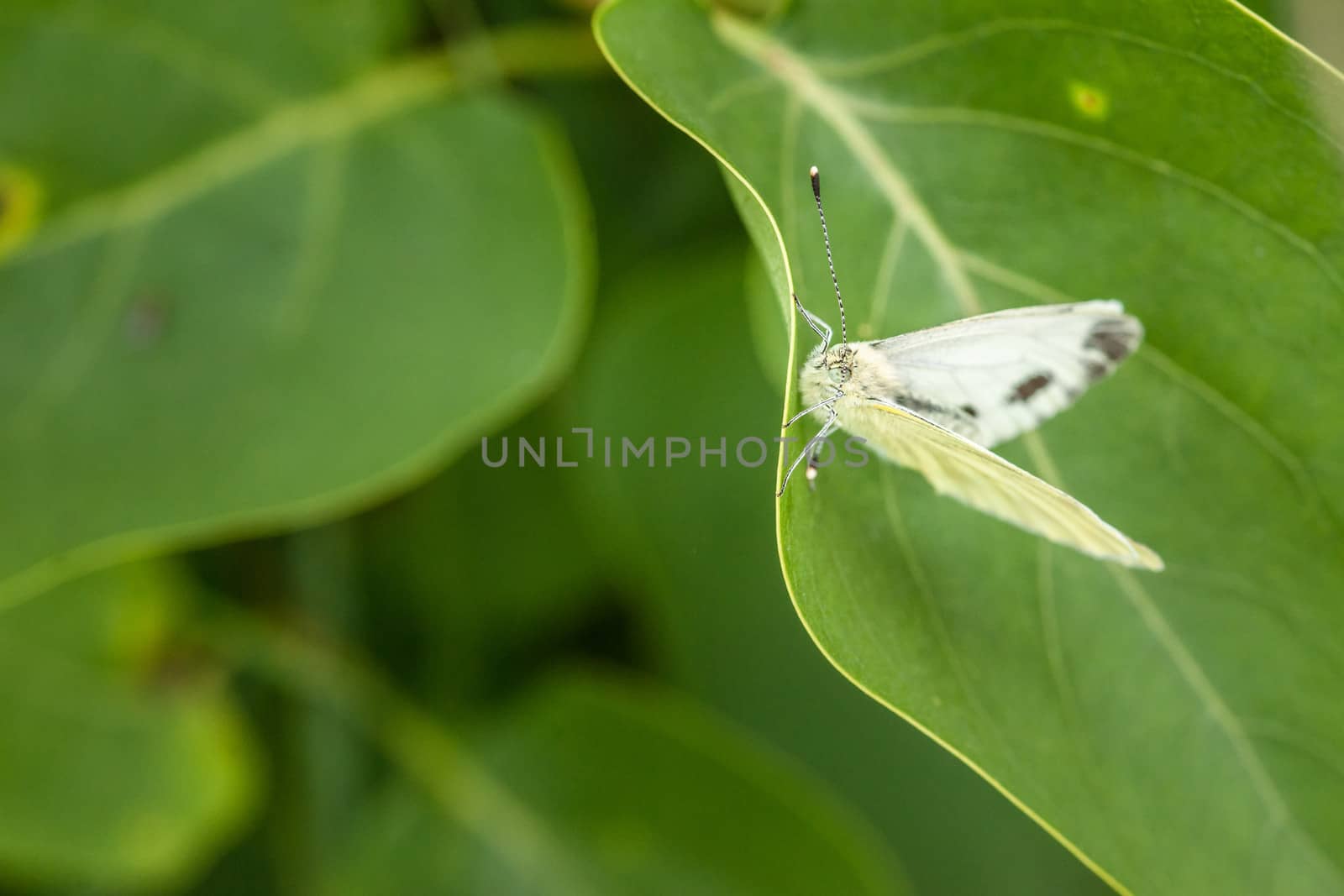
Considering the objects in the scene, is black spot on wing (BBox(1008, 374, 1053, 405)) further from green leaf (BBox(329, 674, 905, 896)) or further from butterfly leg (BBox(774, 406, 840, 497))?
green leaf (BBox(329, 674, 905, 896))

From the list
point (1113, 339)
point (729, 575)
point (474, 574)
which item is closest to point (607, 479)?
point (729, 575)

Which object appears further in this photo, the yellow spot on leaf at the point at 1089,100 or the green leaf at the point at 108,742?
the green leaf at the point at 108,742

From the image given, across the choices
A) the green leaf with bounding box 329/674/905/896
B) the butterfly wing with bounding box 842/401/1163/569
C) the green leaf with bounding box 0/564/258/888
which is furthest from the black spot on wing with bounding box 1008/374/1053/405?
the green leaf with bounding box 0/564/258/888

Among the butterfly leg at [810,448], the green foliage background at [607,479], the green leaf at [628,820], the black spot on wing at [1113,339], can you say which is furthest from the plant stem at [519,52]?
the green leaf at [628,820]

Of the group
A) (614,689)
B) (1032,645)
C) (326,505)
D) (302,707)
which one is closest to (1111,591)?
(1032,645)

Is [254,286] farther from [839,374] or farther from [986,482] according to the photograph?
[986,482]

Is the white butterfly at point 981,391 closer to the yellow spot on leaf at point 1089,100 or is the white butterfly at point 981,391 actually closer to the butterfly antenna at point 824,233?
the butterfly antenna at point 824,233

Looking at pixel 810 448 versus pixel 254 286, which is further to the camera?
pixel 254 286

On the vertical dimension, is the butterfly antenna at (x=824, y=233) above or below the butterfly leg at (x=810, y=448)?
above
